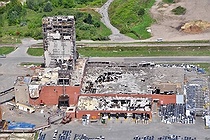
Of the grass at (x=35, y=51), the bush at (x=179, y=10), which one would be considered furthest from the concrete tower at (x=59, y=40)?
the bush at (x=179, y=10)

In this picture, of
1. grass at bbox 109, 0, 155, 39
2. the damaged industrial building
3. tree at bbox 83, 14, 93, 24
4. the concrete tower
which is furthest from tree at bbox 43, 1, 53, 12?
the concrete tower

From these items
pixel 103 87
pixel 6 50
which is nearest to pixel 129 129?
pixel 103 87

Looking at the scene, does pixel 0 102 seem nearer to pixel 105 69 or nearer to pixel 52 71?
pixel 52 71

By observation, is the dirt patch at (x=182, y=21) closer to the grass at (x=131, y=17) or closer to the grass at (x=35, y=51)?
the grass at (x=131, y=17)

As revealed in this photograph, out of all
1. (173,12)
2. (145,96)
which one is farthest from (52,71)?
(173,12)

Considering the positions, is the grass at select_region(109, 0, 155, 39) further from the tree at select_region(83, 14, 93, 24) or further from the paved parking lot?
the paved parking lot
